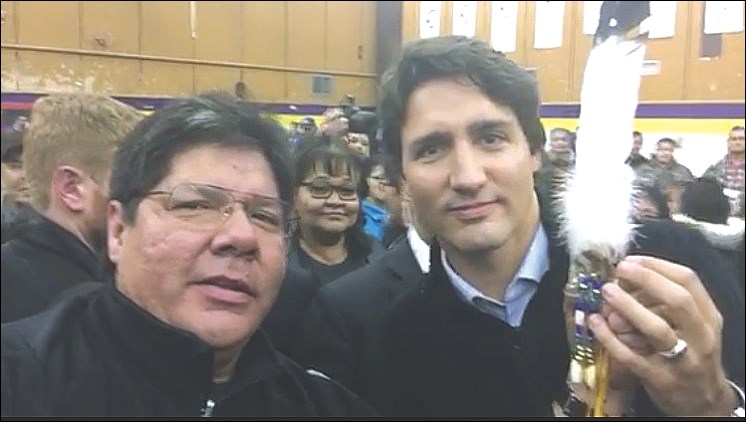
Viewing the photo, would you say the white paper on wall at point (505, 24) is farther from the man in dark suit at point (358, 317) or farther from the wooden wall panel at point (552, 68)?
the man in dark suit at point (358, 317)

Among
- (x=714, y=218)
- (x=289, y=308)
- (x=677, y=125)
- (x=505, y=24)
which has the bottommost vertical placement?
(x=289, y=308)

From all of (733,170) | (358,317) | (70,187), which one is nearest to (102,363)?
(70,187)

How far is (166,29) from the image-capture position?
0.92 metres

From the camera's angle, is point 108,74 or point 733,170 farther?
point 733,170

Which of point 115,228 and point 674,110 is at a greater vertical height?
point 674,110

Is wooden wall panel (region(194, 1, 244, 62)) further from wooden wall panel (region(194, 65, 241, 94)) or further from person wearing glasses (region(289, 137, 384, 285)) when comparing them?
person wearing glasses (region(289, 137, 384, 285))

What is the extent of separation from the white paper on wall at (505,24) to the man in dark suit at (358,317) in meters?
0.24

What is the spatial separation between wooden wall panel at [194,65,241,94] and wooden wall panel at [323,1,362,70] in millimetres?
102

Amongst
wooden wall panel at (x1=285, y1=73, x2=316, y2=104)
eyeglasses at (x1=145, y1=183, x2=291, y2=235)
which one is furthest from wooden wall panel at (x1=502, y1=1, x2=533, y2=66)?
eyeglasses at (x1=145, y1=183, x2=291, y2=235)

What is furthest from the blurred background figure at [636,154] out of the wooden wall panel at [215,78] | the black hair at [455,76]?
the wooden wall panel at [215,78]

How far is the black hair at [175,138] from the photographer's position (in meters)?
0.90

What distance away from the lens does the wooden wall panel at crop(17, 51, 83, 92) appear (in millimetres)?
824

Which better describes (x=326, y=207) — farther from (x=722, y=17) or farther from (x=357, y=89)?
(x=722, y=17)

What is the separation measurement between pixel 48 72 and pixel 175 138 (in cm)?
14
